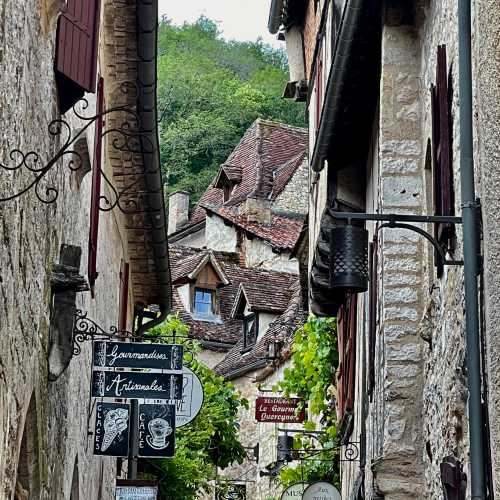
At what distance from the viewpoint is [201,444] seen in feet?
76.3

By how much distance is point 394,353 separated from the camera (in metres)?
9.97

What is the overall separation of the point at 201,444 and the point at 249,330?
9.98 metres

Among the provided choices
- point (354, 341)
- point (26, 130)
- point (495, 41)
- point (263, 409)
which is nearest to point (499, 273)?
point (495, 41)

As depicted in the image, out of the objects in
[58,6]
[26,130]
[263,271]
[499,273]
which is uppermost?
[263,271]

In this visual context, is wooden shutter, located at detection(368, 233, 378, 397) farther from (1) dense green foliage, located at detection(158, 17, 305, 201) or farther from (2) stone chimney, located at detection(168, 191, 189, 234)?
(1) dense green foliage, located at detection(158, 17, 305, 201)

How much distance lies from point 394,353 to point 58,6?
3.64 metres

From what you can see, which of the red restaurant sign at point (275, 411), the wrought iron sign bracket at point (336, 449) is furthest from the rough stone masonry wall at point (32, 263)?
the red restaurant sign at point (275, 411)

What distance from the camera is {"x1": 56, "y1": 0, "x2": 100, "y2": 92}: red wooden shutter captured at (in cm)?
848

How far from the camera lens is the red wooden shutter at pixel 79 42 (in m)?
8.48

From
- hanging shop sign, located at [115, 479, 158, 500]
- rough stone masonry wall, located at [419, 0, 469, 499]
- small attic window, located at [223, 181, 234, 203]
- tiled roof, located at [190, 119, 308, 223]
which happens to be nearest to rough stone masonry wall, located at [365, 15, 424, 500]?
rough stone masonry wall, located at [419, 0, 469, 499]

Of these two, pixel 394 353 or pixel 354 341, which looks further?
pixel 354 341

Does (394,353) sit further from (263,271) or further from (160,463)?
(263,271)

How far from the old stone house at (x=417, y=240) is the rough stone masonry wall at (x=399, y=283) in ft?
0.03

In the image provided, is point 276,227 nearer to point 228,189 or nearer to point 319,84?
point 228,189
